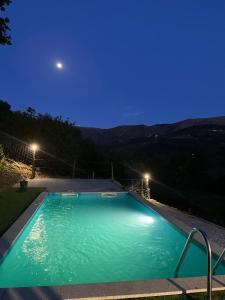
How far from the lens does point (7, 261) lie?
17.2 feet

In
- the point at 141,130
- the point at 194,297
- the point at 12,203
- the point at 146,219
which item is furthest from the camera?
the point at 141,130

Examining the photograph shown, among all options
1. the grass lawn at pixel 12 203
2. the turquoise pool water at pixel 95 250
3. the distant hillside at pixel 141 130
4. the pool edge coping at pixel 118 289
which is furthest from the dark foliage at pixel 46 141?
the distant hillside at pixel 141 130

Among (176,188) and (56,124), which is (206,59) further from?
(56,124)

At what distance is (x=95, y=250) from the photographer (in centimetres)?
656

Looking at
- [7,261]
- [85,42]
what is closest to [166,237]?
[7,261]

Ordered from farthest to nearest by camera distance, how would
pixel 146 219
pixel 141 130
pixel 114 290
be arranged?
pixel 141 130 → pixel 146 219 → pixel 114 290

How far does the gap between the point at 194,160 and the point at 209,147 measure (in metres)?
18.1

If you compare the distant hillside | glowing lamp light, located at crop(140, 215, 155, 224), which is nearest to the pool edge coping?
glowing lamp light, located at crop(140, 215, 155, 224)

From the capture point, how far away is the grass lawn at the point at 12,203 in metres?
7.04

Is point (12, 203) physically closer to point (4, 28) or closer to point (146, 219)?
point (146, 219)

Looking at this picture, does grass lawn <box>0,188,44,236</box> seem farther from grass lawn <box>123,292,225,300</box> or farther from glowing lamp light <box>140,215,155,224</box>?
grass lawn <box>123,292,225,300</box>

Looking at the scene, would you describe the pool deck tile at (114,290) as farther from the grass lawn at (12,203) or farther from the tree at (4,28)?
the tree at (4,28)

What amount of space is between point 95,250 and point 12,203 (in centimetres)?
380

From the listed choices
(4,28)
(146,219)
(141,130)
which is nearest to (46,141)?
(4,28)
